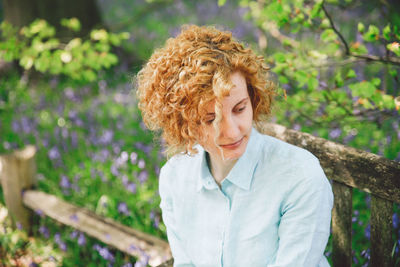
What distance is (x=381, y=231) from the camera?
5.50 feet

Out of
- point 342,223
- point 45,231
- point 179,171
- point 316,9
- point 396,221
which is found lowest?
point 45,231

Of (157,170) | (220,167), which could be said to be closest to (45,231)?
(157,170)

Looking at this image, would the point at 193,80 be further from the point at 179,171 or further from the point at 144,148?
the point at 144,148

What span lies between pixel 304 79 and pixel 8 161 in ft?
7.99

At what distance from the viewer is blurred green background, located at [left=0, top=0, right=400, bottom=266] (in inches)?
90.6

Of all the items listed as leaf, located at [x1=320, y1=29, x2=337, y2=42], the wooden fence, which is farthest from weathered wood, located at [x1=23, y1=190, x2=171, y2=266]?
leaf, located at [x1=320, y1=29, x2=337, y2=42]

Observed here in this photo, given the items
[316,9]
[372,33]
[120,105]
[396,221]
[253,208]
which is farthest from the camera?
[120,105]

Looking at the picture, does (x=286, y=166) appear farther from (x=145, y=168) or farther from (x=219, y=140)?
(x=145, y=168)

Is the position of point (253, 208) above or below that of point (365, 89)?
below

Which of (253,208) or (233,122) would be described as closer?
(233,122)

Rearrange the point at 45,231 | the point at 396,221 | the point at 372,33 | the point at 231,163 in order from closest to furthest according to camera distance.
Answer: the point at 231,163 → the point at 372,33 → the point at 396,221 → the point at 45,231

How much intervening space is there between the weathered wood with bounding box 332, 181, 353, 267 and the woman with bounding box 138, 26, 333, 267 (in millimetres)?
186

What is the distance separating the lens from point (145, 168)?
3.87m

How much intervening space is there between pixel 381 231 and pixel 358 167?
11.7 inches
